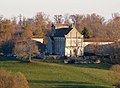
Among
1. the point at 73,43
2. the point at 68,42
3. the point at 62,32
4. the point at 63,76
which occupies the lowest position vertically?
the point at 63,76

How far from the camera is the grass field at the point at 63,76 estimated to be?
36.3m

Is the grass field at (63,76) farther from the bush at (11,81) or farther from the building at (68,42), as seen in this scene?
the building at (68,42)

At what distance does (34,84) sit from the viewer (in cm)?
3616

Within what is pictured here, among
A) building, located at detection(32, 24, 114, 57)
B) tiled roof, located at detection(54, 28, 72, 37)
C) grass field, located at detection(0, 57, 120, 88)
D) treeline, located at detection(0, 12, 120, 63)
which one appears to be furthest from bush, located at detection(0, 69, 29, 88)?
tiled roof, located at detection(54, 28, 72, 37)

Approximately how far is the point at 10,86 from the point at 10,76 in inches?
41.7

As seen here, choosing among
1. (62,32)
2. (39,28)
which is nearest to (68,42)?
(62,32)

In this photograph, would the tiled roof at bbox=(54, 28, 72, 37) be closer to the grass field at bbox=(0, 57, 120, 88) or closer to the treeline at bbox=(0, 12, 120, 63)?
the treeline at bbox=(0, 12, 120, 63)

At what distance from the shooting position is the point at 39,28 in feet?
287

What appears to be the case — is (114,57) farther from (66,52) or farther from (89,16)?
(89,16)

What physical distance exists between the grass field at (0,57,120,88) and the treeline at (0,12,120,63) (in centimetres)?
935

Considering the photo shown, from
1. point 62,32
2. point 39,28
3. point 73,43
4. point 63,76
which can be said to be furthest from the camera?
point 39,28

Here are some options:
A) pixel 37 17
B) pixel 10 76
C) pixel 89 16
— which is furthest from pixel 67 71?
pixel 89 16

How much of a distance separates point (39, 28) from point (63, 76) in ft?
152

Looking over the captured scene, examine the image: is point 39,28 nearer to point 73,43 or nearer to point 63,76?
point 73,43
